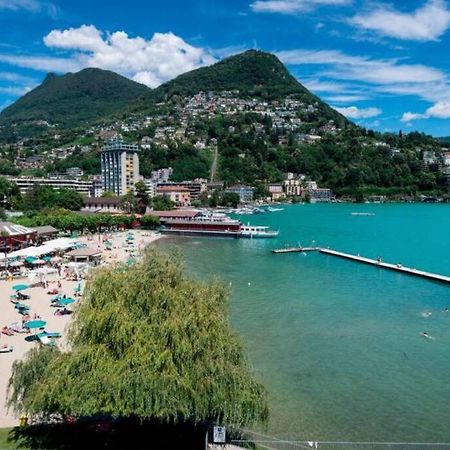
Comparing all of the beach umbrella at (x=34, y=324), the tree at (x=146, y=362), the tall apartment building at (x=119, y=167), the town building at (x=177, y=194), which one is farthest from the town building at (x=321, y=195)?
the tree at (x=146, y=362)

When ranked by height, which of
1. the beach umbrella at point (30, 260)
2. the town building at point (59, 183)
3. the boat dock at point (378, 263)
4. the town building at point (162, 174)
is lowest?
the boat dock at point (378, 263)

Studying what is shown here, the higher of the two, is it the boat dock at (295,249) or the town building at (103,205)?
the town building at (103,205)

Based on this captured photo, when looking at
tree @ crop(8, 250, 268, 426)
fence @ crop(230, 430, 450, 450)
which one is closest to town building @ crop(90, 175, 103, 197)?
tree @ crop(8, 250, 268, 426)

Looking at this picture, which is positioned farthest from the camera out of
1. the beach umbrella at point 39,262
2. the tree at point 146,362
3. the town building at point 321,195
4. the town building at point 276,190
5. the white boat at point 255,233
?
the town building at point 321,195

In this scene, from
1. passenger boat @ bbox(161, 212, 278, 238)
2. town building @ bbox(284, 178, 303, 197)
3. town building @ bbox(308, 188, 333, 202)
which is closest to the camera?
passenger boat @ bbox(161, 212, 278, 238)

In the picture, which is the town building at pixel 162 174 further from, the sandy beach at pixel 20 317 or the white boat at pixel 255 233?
the sandy beach at pixel 20 317

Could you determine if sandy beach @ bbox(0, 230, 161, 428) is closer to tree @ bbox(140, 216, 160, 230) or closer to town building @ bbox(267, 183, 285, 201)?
tree @ bbox(140, 216, 160, 230)

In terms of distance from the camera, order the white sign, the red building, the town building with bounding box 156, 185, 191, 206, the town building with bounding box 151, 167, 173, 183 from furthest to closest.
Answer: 1. the town building with bounding box 151, 167, 173, 183
2. the town building with bounding box 156, 185, 191, 206
3. the red building
4. the white sign
